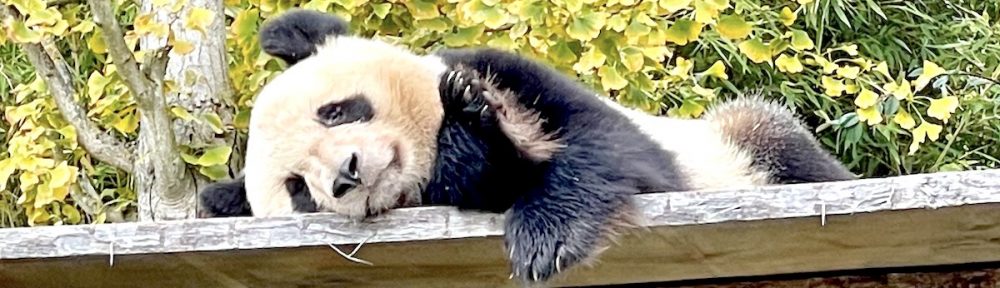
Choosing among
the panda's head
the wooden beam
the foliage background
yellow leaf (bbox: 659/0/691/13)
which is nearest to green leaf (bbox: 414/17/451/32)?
the foliage background

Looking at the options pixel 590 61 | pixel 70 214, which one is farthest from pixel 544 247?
pixel 70 214

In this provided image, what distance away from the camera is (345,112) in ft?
5.82

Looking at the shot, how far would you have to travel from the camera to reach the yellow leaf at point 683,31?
2.62 m

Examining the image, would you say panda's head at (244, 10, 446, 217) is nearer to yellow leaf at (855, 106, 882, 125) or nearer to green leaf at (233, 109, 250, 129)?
green leaf at (233, 109, 250, 129)

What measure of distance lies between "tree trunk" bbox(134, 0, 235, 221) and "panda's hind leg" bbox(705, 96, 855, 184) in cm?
95

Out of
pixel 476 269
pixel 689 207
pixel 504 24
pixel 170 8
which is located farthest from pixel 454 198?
pixel 170 8

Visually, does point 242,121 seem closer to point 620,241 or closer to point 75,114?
point 75,114

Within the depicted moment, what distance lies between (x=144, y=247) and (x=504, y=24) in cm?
119

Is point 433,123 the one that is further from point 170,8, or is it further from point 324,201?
point 170,8

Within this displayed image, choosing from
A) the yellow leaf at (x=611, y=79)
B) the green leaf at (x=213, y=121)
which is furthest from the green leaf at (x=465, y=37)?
the green leaf at (x=213, y=121)

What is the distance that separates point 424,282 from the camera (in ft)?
5.65

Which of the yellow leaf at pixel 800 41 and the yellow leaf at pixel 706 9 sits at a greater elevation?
the yellow leaf at pixel 706 9

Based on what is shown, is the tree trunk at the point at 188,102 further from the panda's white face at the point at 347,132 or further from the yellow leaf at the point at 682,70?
the yellow leaf at the point at 682,70

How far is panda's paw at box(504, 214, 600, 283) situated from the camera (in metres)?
1.50
